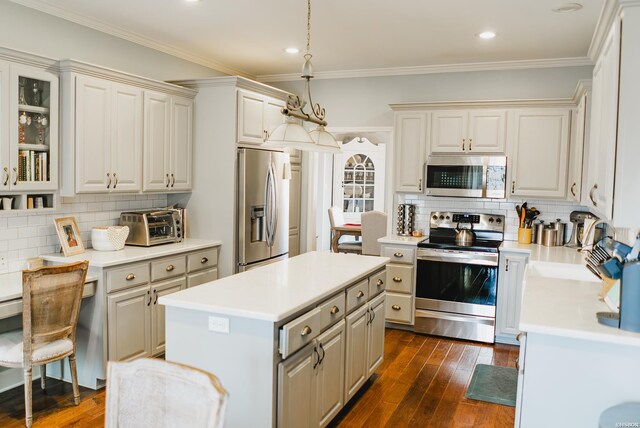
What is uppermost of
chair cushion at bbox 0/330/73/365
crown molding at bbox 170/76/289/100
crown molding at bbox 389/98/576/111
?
crown molding at bbox 170/76/289/100

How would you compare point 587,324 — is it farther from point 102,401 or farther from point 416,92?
point 416,92

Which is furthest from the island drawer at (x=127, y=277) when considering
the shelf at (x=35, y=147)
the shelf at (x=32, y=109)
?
the shelf at (x=32, y=109)

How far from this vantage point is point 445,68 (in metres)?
5.61

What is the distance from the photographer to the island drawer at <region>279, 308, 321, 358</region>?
2.47m

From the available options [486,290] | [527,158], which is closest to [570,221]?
[527,158]

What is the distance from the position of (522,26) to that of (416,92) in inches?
68.9

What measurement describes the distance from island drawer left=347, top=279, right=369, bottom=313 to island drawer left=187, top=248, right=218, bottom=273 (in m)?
1.74

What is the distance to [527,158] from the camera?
5.12 m

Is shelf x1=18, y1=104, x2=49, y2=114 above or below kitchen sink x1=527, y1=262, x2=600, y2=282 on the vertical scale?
above

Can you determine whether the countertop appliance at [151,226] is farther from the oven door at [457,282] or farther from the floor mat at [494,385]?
the floor mat at [494,385]

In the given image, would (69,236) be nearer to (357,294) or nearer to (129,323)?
(129,323)

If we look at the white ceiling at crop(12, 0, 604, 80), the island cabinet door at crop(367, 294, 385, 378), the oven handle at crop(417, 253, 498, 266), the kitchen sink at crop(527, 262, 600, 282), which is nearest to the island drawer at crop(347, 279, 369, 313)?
the island cabinet door at crop(367, 294, 385, 378)

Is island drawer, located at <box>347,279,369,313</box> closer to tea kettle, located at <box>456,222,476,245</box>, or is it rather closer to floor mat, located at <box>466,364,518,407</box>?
floor mat, located at <box>466,364,518,407</box>

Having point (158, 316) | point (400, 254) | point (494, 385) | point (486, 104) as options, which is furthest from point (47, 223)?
point (486, 104)
